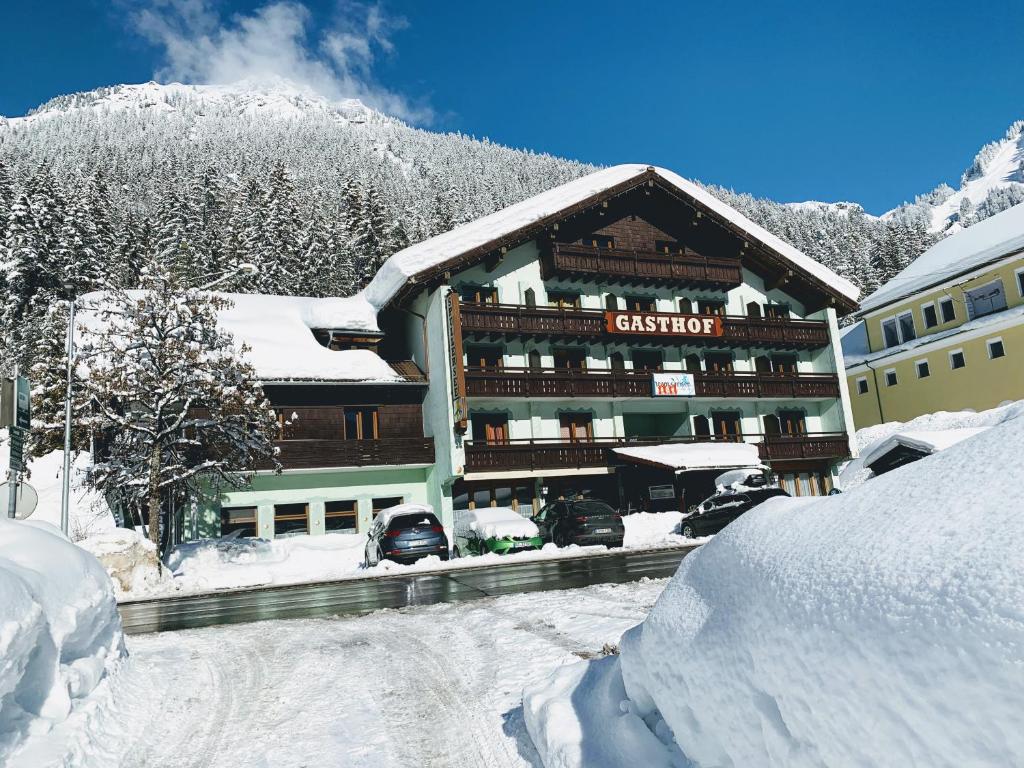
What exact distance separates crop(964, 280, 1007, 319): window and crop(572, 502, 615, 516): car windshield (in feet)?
85.2

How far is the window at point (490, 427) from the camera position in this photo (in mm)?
32469

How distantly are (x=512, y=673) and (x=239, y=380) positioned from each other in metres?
19.6

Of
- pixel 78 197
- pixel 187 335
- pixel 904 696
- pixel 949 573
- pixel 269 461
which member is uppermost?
pixel 78 197

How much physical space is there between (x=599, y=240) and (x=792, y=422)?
45.1ft

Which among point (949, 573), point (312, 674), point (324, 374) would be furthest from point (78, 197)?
point (949, 573)

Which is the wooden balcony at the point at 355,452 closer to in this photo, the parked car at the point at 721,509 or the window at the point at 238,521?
the window at the point at 238,521

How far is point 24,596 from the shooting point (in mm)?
4949

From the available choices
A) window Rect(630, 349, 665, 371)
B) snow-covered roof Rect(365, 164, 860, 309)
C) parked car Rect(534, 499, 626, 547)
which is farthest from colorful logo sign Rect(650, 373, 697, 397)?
parked car Rect(534, 499, 626, 547)

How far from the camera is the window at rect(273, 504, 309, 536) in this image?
3005 centimetres

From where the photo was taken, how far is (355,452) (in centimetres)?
3078

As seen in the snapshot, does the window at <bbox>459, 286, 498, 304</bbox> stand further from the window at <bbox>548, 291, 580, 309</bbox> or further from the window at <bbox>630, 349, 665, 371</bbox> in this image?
the window at <bbox>630, 349, 665, 371</bbox>

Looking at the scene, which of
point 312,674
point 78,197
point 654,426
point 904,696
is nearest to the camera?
point 904,696

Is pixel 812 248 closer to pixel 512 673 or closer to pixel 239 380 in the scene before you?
pixel 239 380

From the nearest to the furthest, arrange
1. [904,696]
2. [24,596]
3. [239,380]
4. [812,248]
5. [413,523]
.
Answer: [904,696] < [24,596] < [413,523] < [239,380] < [812,248]
